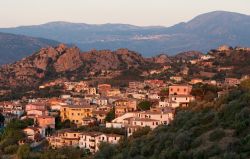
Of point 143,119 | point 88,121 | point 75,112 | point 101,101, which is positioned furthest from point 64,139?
point 101,101

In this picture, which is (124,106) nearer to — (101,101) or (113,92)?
(101,101)

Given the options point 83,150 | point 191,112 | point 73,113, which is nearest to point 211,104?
point 191,112

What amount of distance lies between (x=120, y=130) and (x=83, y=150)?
12.8 ft

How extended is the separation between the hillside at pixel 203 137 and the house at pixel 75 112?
20.0 m

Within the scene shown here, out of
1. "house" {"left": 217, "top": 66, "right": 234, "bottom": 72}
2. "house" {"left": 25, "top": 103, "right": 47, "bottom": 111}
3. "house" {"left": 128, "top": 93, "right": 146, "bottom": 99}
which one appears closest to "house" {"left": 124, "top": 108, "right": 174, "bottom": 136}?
"house" {"left": 128, "top": 93, "right": 146, "bottom": 99}

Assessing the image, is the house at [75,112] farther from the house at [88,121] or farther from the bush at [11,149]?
the bush at [11,149]

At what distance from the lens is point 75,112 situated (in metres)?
51.8

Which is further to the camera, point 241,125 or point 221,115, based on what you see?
point 221,115

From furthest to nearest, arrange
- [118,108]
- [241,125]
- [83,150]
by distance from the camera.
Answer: [118,108]
[83,150]
[241,125]

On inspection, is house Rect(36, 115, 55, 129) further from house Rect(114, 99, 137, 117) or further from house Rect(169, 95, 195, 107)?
house Rect(169, 95, 195, 107)

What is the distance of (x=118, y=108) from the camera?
49.7m

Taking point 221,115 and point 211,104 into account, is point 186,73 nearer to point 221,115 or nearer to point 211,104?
point 211,104

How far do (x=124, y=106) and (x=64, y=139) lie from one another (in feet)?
33.5

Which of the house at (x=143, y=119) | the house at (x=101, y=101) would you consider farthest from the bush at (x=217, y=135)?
the house at (x=101, y=101)
